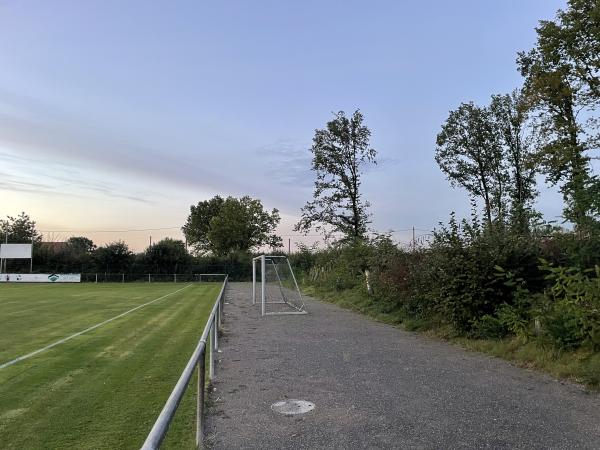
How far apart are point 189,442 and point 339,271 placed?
75.4ft

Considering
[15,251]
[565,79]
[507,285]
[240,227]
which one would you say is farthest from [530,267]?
[240,227]

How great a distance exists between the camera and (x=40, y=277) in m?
52.4

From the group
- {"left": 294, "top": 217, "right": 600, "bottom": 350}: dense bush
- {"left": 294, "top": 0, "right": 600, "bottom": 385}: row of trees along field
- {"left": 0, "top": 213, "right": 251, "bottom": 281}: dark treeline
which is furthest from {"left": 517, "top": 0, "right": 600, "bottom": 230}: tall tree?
{"left": 0, "top": 213, "right": 251, "bottom": 281}: dark treeline

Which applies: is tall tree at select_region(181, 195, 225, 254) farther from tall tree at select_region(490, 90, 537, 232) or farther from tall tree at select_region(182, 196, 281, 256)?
tall tree at select_region(490, 90, 537, 232)

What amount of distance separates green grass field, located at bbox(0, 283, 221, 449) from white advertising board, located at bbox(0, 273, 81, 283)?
41002 mm

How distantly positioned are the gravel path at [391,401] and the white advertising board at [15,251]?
51762 millimetres

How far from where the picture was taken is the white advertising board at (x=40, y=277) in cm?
5084

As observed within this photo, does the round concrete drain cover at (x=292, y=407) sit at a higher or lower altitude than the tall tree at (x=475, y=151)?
lower

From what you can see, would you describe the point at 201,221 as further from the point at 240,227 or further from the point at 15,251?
the point at 15,251

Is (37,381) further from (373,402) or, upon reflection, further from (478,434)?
(478,434)

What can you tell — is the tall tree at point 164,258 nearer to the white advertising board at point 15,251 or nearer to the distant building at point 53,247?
the distant building at point 53,247

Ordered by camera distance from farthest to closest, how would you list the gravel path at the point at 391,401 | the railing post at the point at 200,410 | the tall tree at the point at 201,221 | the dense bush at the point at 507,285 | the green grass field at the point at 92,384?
the tall tree at the point at 201,221 → the dense bush at the point at 507,285 → the green grass field at the point at 92,384 → the gravel path at the point at 391,401 → the railing post at the point at 200,410

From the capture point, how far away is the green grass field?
5.20 meters

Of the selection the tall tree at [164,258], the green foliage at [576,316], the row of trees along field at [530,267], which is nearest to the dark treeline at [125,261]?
the tall tree at [164,258]
